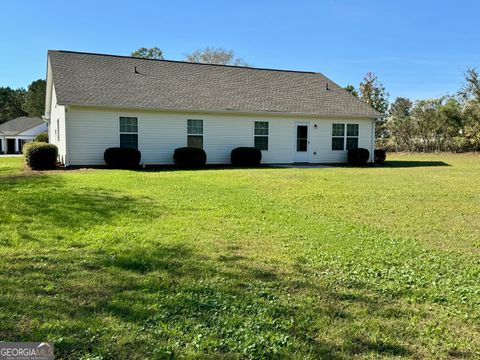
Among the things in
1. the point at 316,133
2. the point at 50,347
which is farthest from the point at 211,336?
the point at 316,133

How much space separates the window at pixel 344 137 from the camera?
20469mm

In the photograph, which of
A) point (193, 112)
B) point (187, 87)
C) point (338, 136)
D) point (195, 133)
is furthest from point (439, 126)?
point (193, 112)

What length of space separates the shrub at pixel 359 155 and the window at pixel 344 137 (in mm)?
700

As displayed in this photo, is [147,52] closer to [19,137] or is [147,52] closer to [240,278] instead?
[19,137]

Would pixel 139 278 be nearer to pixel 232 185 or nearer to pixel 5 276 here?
pixel 5 276

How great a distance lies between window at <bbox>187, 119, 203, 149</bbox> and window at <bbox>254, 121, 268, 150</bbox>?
2.70 m

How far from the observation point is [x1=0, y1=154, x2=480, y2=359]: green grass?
9.22 ft

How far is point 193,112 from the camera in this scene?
17.8 meters

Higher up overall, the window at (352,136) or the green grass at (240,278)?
the window at (352,136)

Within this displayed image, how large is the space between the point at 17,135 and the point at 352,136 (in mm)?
39207

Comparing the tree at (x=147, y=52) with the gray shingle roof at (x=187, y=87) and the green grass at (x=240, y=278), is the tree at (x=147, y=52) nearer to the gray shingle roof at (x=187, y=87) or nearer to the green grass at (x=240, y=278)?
the gray shingle roof at (x=187, y=87)

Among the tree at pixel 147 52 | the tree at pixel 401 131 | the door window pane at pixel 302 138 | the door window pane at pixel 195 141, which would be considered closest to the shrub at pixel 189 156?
the door window pane at pixel 195 141

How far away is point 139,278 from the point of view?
3928 mm

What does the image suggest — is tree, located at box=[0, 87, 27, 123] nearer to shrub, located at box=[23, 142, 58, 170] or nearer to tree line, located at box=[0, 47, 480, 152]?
tree line, located at box=[0, 47, 480, 152]
